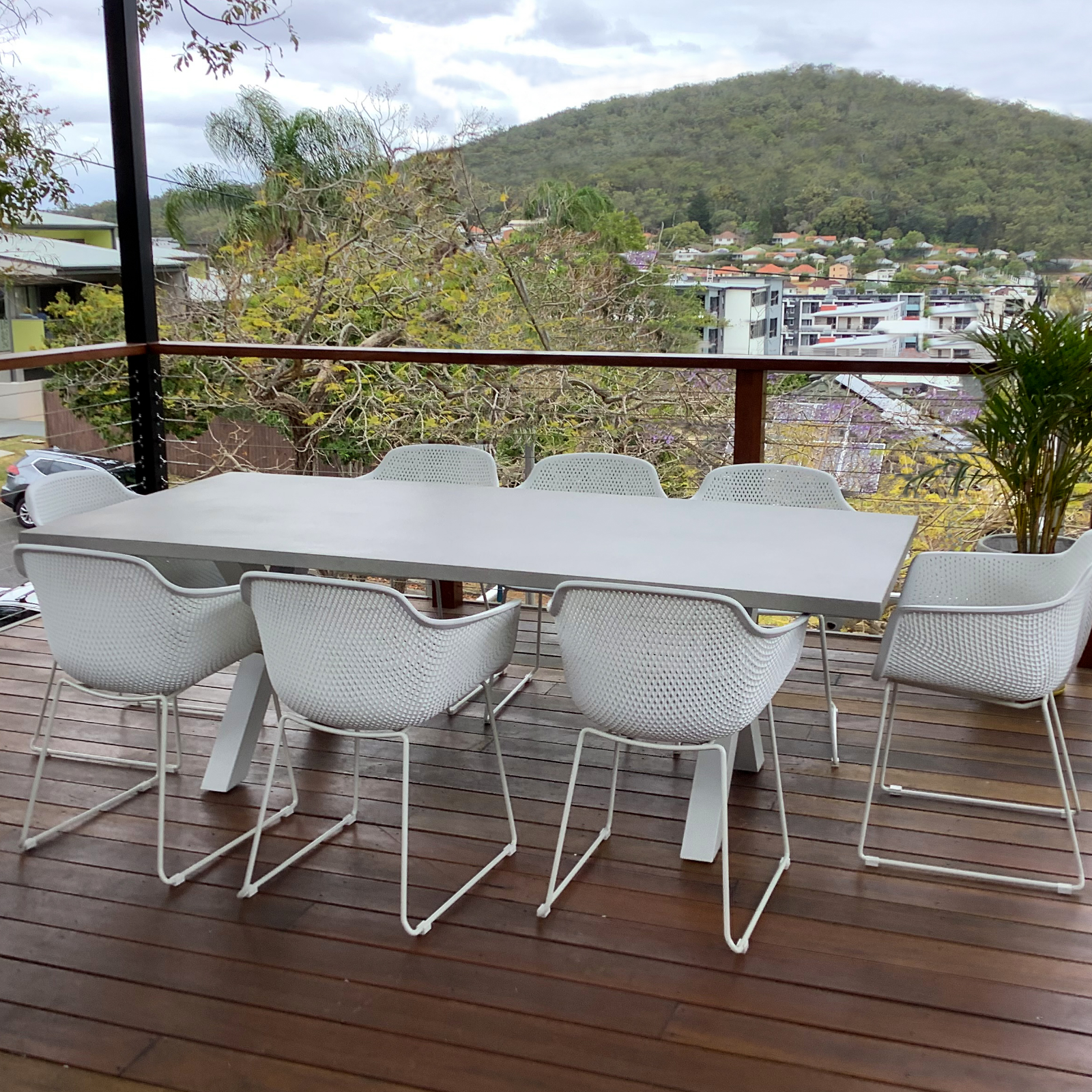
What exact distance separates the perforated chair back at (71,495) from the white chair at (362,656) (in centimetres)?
110

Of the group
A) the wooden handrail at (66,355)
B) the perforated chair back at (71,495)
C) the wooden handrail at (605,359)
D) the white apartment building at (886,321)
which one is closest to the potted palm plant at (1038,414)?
the wooden handrail at (605,359)

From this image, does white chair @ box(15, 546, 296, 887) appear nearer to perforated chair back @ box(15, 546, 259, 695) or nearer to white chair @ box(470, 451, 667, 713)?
perforated chair back @ box(15, 546, 259, 695)

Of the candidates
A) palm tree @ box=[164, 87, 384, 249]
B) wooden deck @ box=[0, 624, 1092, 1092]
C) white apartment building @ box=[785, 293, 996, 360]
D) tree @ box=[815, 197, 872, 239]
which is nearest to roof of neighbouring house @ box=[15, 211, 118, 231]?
wooden deck @ box=[0, 624, 1092, 1092]

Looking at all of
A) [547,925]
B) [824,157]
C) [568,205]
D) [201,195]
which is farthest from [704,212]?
[547,925]

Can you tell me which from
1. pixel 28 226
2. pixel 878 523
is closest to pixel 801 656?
pixel 878 523

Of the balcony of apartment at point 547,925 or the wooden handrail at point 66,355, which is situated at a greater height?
the wooden handrail at point 66,355

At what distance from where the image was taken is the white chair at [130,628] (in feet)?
8.77

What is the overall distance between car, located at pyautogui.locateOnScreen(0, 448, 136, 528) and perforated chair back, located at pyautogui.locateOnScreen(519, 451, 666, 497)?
221 centimetres

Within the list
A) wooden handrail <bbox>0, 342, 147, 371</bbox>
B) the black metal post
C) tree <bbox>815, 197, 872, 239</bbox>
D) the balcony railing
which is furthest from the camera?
tree <bbox>815, 197, 872, 239</bbox>

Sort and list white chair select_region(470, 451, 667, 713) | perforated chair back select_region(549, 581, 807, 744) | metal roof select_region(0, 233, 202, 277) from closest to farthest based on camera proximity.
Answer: perforated chair back select_region(549, 581, 807, 744)
white chair select_region(470, 451, 667, 713)
metal roof select_region(0, 233, 202, 277)

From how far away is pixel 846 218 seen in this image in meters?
10.1

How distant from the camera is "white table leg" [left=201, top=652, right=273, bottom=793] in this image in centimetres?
324

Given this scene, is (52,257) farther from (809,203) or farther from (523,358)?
(809,203)

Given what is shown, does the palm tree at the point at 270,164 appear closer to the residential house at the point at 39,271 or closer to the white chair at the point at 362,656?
the residential house at the point at 39,271
